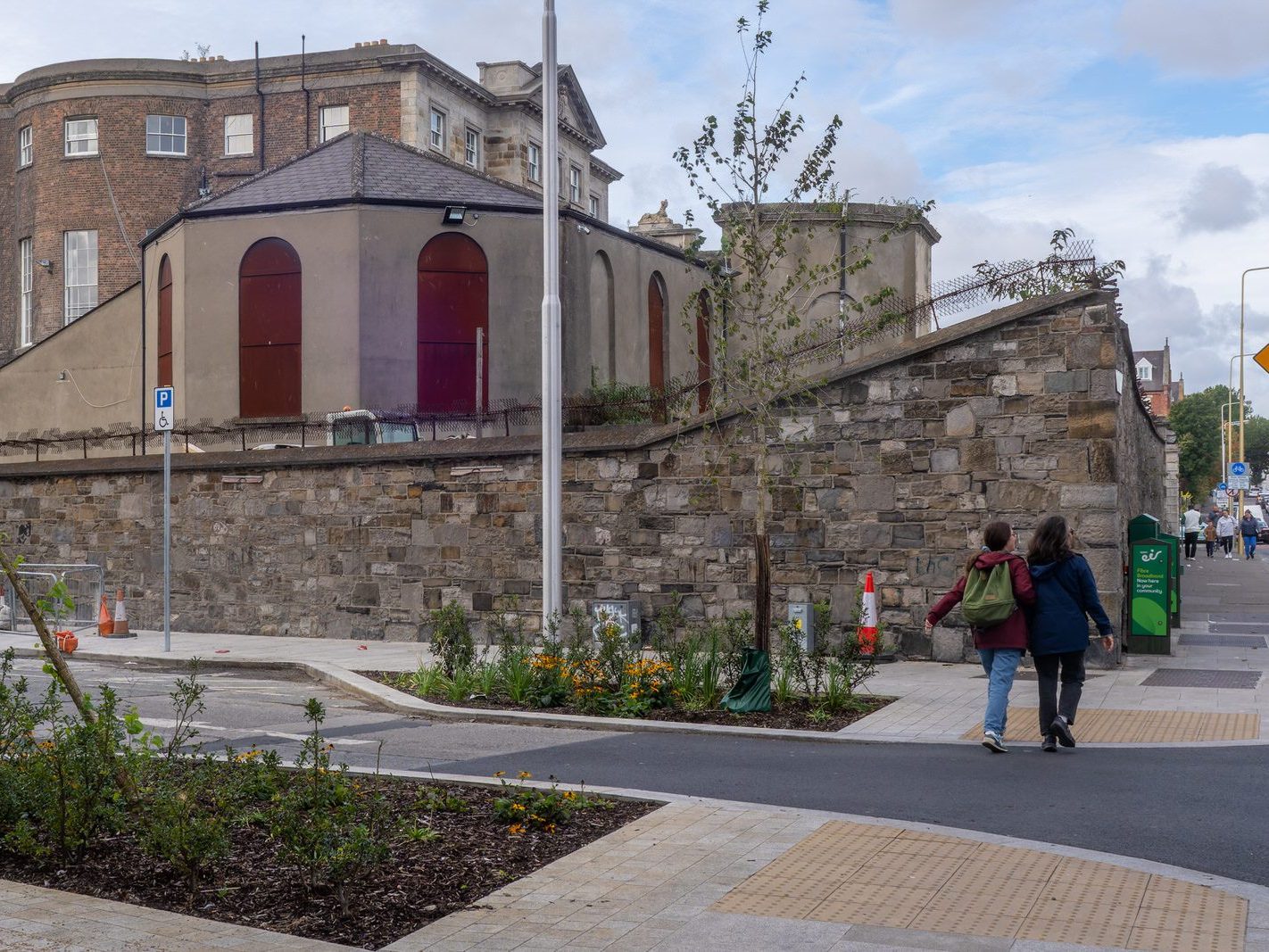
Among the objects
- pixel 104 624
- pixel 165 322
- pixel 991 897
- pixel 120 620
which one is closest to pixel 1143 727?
pixel 991 897

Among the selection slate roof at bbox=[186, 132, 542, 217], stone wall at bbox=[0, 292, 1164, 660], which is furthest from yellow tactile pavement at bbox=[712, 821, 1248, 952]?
slate roof at bbox=[186, 132, 542, 217]

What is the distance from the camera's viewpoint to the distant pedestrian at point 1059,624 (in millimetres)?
9594

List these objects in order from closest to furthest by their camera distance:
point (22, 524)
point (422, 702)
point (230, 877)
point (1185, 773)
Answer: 1. point (230, 877)
2. point (1185, 773)
3. point (422, 702)
4. point (22, 524)

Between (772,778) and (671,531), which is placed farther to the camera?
(671,531)

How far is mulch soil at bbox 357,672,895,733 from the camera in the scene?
10.8 meters

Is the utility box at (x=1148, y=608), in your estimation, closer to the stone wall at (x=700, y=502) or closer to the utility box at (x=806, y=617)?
the stone wall at (x=700, y=502)

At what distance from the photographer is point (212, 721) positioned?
11.4 meters

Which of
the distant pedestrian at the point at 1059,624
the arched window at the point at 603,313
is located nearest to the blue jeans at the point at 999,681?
Result: the distant pedestrian at the point at 1059,624

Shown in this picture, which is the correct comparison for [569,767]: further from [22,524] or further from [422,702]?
[22,524]

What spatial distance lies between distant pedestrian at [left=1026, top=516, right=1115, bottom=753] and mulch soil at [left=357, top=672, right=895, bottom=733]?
5.48 feet

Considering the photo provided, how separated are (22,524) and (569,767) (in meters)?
17.4

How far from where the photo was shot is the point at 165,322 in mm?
26750

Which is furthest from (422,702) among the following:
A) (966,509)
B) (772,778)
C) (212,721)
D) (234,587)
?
(234,587)

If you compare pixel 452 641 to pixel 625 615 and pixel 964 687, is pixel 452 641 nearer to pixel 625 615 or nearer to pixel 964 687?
pixel 625 615
